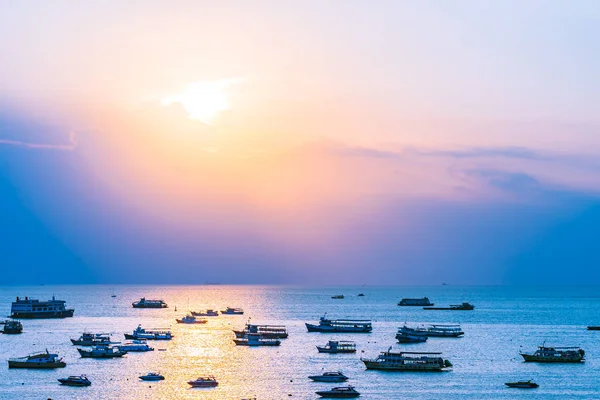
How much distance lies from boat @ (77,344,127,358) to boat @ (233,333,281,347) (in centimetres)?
2260

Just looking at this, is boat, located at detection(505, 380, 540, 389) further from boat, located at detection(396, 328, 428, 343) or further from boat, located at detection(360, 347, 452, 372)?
boat, located at detection(396, 328, 428, 343)

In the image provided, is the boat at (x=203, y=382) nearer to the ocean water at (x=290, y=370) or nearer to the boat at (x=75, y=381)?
the ocean water at (x=290, y=370)

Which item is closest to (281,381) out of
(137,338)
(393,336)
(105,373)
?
(105,373)

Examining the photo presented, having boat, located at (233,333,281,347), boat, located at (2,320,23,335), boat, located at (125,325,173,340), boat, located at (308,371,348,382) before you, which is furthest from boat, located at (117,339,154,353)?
boat, located at (2,320,23,335)

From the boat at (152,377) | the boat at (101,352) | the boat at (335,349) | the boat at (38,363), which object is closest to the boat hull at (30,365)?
the boat at (38,363)

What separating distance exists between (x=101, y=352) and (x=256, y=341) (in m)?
27.3

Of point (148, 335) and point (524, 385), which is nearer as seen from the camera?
point (524, 385)

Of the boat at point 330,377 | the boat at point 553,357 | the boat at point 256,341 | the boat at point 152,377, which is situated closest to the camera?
the boat at point 330,377

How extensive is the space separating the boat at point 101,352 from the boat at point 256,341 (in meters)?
22.6

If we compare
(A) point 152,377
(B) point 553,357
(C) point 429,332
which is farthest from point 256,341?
(B) point 553,357

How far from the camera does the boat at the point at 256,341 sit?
137 metres

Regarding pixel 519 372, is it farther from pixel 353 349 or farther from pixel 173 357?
pixel 173 357

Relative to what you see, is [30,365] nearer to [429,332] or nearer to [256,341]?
[256,341]

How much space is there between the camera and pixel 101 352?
11950cm
